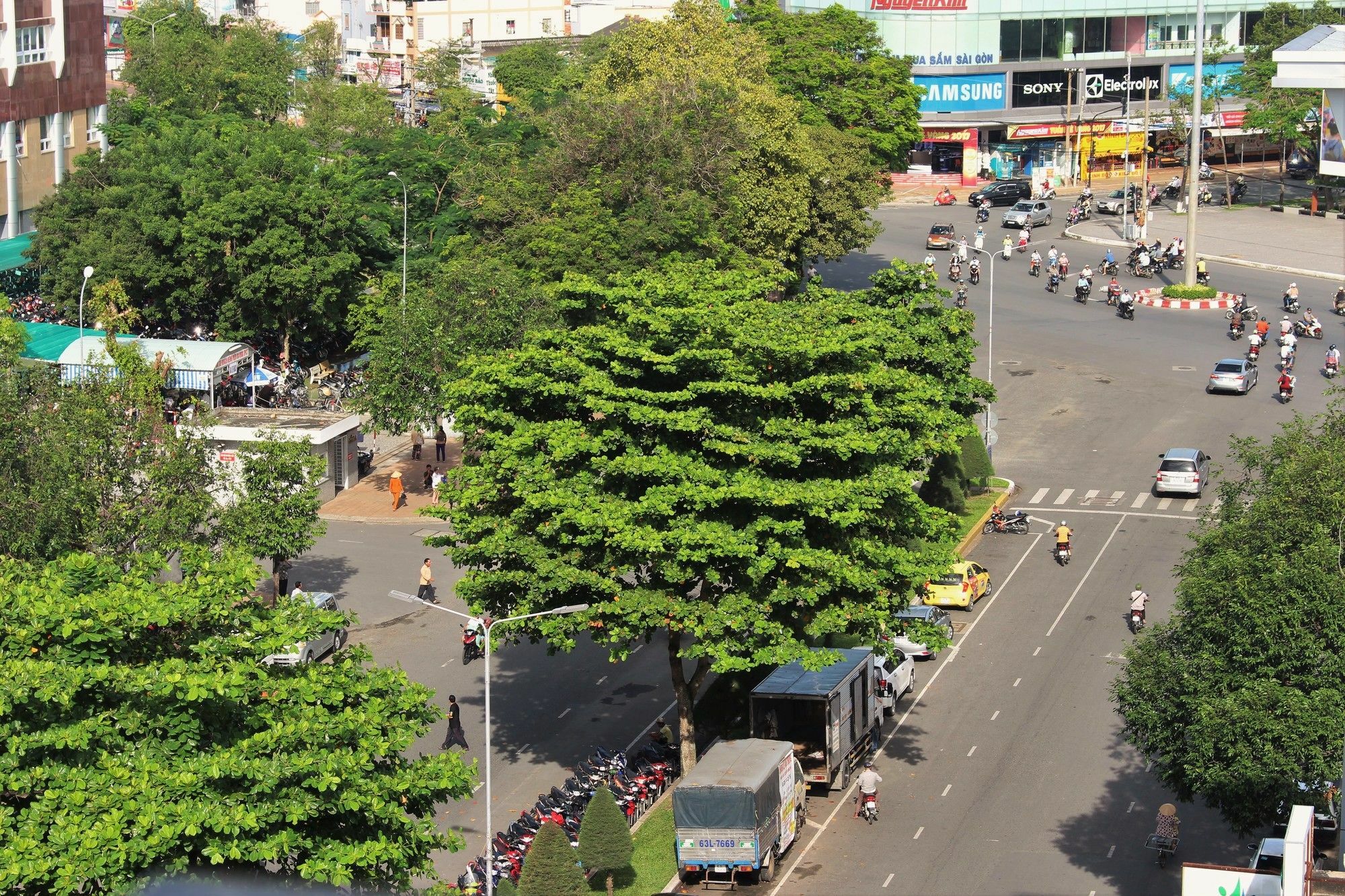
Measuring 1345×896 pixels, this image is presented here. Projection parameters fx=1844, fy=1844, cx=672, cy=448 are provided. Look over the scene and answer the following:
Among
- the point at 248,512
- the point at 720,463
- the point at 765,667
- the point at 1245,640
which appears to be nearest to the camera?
the point at 1245,640

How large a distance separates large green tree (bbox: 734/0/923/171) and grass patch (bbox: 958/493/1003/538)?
3017 cm

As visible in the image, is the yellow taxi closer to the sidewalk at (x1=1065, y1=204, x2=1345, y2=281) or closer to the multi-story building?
the sidewalk at (x1=1065, y1=204, x2=1345, y2=281)

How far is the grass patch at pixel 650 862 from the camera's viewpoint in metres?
33.6

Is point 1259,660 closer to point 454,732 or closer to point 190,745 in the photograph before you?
point 190,745

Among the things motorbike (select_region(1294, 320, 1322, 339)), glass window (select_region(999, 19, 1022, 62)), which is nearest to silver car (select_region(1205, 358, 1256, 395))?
motorbike (select_region(1294, 320, 1322, 339))

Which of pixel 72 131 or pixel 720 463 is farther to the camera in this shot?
pixel 72 131

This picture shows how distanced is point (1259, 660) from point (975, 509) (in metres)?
25.5

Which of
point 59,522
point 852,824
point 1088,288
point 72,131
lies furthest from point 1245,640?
point 72,131

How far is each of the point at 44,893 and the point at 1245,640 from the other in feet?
61.6

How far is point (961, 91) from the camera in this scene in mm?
111688

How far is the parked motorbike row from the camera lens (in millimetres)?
33000

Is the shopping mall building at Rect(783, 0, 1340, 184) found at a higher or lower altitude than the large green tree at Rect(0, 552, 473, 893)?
higher

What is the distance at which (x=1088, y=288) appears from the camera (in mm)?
79875

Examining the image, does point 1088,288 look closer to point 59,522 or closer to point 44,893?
point 59,522
